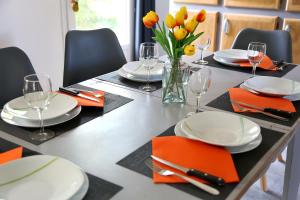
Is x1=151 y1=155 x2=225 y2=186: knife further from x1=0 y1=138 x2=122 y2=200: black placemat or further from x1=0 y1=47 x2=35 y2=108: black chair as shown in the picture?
x1=0 y1=47 x2=35 y2=108: black chair

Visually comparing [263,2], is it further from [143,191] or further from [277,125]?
[143,191]

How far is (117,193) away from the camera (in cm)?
80

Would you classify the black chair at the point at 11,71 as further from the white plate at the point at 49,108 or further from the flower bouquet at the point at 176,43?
the flower bouquet at the point at 176,43

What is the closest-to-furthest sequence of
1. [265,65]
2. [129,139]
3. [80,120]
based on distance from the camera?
[129,139] < [80,120] < [265,65]

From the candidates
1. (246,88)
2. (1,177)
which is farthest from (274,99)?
(1,177)

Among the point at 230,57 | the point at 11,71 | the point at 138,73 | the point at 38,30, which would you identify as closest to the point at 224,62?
the point at 230,57

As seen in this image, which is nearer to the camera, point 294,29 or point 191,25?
point 191,25

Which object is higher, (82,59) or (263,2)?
(263,2)

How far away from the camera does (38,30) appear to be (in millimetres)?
2582

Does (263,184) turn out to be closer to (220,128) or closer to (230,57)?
(230,57)

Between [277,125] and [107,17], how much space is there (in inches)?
99.5

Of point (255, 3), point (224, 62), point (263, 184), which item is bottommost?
point (263, 184)

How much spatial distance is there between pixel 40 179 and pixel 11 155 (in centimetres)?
16

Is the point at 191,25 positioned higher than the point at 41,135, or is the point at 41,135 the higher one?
the point at 191,25
